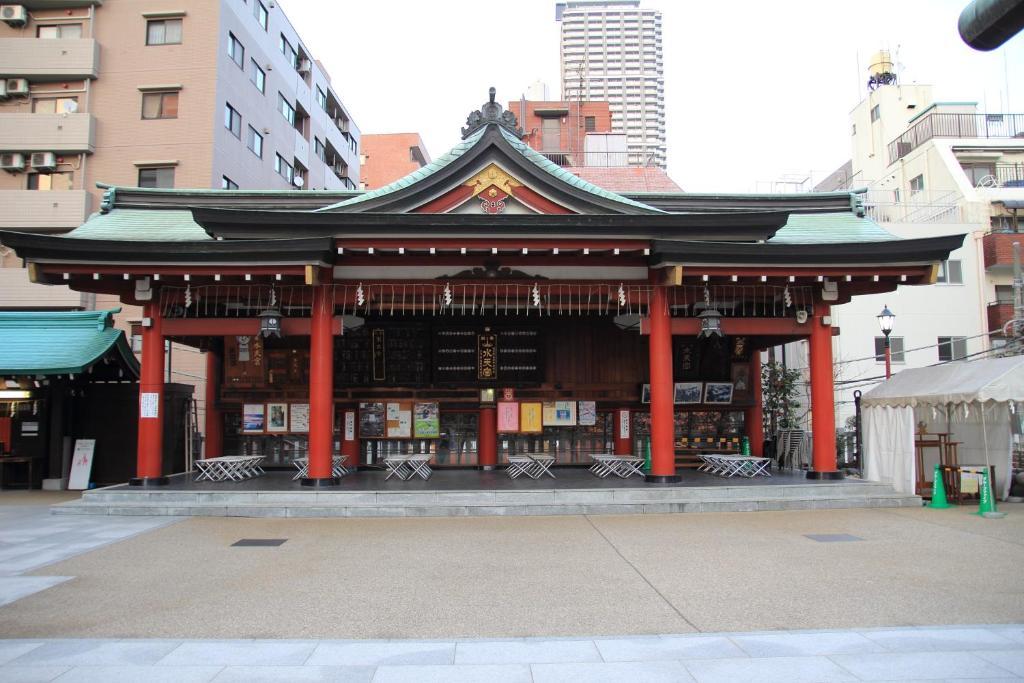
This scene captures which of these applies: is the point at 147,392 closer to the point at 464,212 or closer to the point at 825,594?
the point at 464,212

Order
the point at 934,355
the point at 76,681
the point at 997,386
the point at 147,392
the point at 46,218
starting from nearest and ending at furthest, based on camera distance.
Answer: the point at 76,681, the point at 997,386, the point at 147,392, the point at 46,218, the point at 934,355

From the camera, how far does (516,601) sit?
7.16 m

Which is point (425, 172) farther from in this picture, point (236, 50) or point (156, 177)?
point (236, 50)

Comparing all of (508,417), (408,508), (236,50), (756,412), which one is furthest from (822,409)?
(236,50)

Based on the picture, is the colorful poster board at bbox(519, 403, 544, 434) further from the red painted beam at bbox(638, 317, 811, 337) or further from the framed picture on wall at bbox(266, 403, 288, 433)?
the framed picture on wall at bbox(266, 403, 288, 433)

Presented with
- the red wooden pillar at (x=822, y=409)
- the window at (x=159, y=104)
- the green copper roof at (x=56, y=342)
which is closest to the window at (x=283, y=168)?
the window at (x=159, y=104)

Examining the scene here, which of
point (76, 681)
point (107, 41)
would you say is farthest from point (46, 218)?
point (76, 681)

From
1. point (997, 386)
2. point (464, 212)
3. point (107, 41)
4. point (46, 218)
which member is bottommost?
point (997, 386)

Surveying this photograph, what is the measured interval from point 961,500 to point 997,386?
2.68 metres

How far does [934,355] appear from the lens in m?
29.2

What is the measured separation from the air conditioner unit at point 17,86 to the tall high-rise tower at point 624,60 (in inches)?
3665

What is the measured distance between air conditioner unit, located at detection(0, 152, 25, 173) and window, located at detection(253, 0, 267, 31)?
39.4 ft

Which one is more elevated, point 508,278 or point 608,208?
point 608,208

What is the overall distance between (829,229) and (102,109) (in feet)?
91.2
